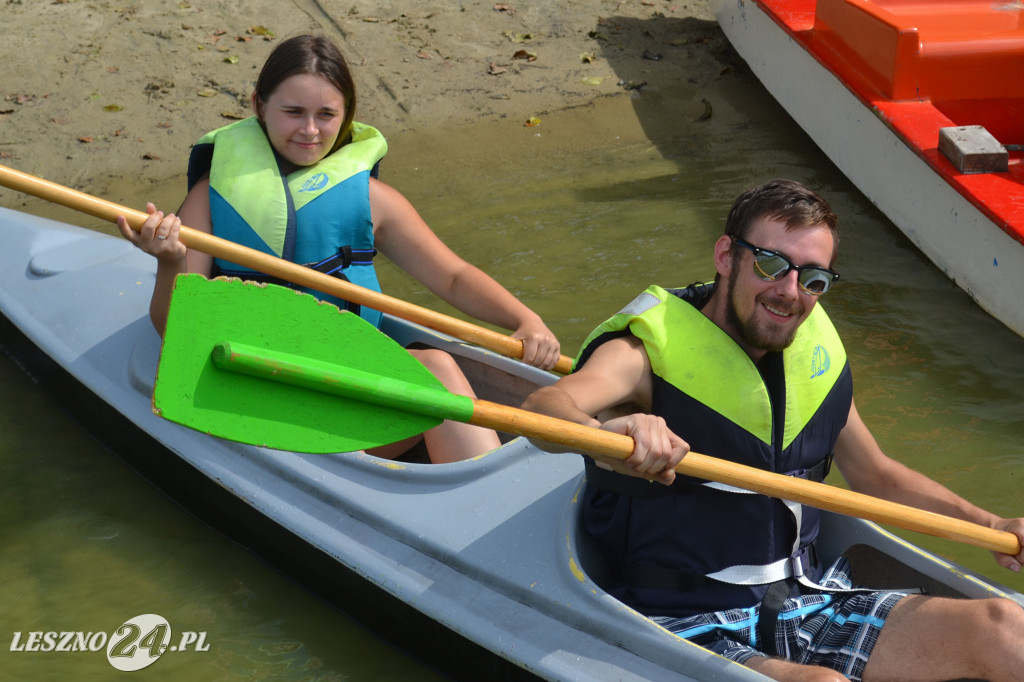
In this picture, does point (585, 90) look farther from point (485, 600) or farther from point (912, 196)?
point (485, 600)

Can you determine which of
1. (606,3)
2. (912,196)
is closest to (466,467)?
(912,196)

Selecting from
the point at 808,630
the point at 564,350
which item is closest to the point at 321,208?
the point at 564,350

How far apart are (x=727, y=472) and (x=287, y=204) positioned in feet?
5.44

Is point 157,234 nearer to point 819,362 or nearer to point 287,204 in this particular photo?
point 287,204

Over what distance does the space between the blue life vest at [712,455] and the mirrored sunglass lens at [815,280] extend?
0.19m

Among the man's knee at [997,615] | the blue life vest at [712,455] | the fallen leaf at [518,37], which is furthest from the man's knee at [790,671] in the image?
the fallen leaf at [518,37]

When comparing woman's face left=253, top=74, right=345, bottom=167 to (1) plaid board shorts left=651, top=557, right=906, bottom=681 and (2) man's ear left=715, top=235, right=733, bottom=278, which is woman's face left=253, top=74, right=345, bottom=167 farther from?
(1) plaid board shorts left=651, top=557, right=906, bottom=681

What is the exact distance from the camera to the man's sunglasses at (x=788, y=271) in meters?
2.17

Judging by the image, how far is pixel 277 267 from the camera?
296 centimetres

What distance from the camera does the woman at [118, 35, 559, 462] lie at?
9.82ft

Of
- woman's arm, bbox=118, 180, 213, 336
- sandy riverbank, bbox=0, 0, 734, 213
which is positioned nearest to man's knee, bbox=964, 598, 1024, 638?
woman's arm, bbox=118, 180, 213, 336

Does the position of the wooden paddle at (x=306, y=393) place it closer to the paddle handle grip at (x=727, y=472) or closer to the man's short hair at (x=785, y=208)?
the paddle handle grip at (x=727, y=472)

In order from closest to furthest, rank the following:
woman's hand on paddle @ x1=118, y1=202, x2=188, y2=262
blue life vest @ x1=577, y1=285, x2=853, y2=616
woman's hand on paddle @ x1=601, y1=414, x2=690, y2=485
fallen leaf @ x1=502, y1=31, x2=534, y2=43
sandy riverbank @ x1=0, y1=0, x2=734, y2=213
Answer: woman's hand on paddle @ x1=601, y1=414, x2=690, y2=485 → blue life vest @ x1=577, y1=285, x2=853, y2=616 → woman's hand on paddle @ x1=118, y1=202, x2=188, y2=262 → sandy riverbank @ x1=0, y1=0, x2=734, y2=213 → fallen leaf @ x1=502, y1=31, x2=534, y2=43

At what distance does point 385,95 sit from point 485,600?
14.3 feet
